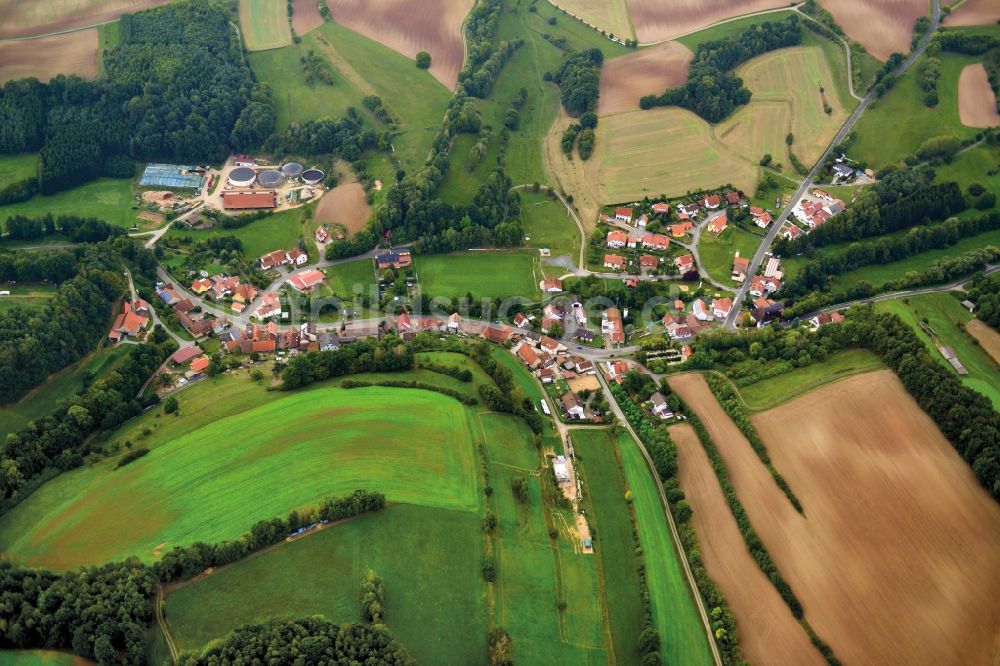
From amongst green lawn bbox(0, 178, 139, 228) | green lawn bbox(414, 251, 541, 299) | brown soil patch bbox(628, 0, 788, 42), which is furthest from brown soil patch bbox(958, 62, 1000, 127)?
green lawn bbox(0, 178, 139, 228)

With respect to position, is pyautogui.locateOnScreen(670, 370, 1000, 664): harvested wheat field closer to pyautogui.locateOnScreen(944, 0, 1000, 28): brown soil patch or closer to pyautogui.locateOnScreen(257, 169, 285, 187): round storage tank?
pyautogui.locateOnScreen(257, 169, 285, 187): round storage tank

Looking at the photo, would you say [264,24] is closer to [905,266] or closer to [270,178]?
[270,178]

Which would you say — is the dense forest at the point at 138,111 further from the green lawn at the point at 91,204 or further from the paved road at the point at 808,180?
the paved road at the point at 808,180

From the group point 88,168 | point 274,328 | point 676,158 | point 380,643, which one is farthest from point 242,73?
point 380,643

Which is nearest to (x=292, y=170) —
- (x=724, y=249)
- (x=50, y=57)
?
(x=50, y=57)

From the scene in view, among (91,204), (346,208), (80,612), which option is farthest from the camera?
(346,208)

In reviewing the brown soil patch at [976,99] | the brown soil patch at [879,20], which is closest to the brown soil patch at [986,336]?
the brown soil patch at [976,99]

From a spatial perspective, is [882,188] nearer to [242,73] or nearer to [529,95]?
[529,95]
